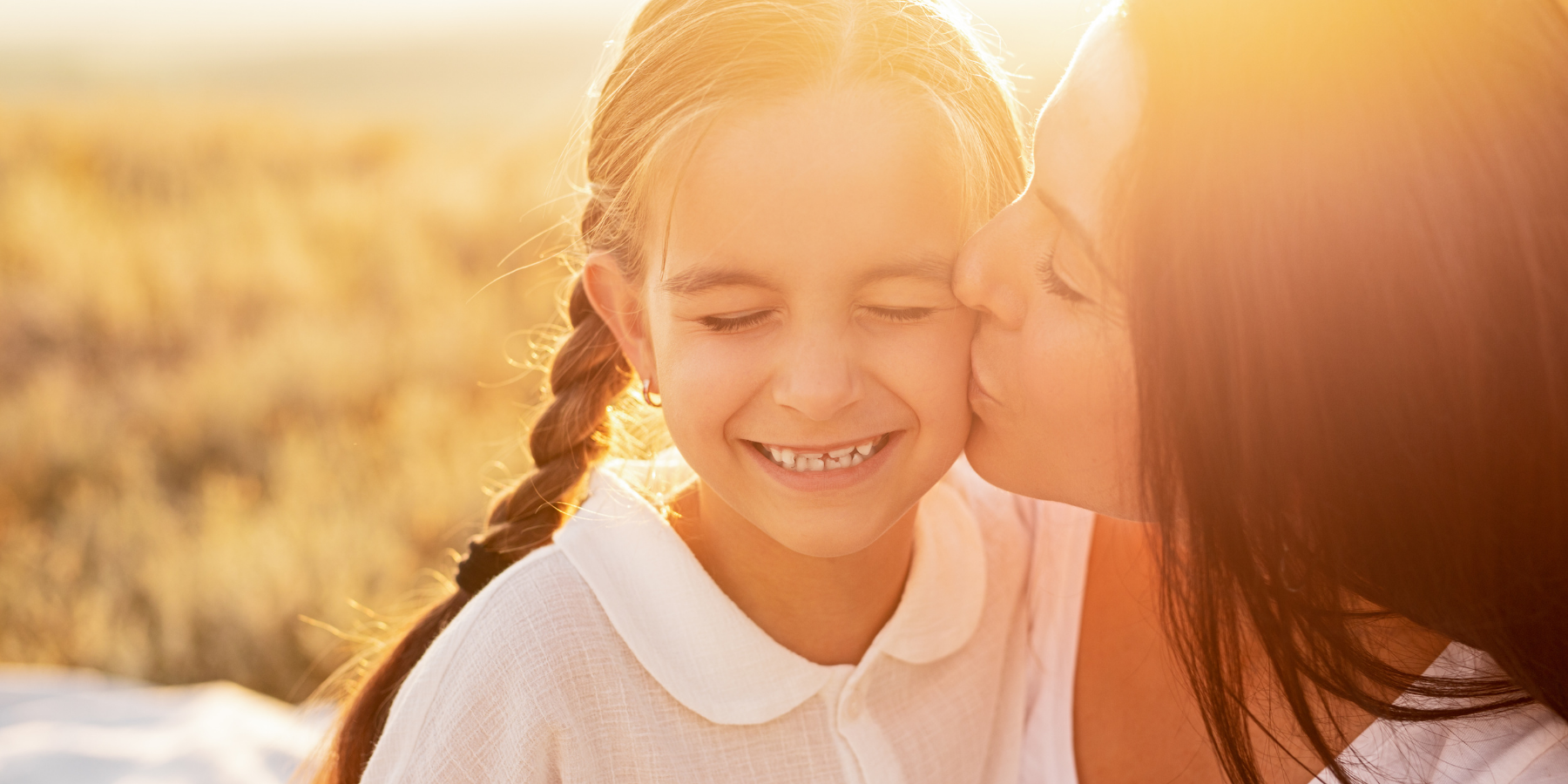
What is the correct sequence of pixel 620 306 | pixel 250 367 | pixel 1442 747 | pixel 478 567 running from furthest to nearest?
pixel 250 367, pixel 478 567, pixel 620 306, pixel 1442 747

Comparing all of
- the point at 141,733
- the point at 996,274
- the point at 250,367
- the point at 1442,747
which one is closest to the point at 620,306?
the point at 996,274

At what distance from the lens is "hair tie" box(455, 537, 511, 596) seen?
1935mm

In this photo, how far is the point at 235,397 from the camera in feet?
19.6

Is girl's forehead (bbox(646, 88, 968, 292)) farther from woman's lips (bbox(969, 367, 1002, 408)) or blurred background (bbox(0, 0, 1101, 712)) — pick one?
blurred background (bbox(0, 0, 1101, 712))

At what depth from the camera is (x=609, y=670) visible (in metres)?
1.64

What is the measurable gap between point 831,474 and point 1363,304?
712mm

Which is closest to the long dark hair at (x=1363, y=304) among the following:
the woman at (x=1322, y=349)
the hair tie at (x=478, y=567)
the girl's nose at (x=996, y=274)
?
the woman at (x=1322, y=349)

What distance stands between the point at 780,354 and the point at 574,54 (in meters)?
43.3

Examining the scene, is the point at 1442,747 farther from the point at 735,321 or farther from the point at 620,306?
the point at 620,306

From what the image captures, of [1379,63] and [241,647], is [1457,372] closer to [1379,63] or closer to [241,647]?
[1379,63]

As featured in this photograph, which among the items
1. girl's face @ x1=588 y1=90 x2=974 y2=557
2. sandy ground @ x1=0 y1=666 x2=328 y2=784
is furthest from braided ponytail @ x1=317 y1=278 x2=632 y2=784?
sandy ground @ x1=0 y1=666 x2=328 y2=784

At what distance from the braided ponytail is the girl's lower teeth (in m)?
0.49

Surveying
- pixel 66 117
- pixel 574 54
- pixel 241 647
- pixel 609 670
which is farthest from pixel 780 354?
pixel 574 54

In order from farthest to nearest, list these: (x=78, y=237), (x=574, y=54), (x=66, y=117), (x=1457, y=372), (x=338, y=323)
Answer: (x=574, y=54) < (x=66, y=117) < (x=78, y=237) < (x=338, y=323) < (x=1457, y=372)
